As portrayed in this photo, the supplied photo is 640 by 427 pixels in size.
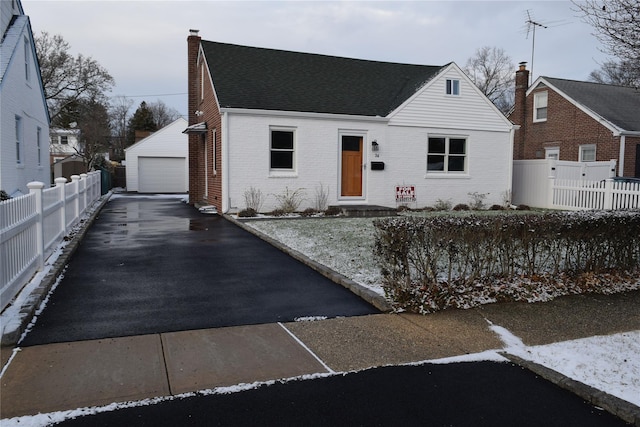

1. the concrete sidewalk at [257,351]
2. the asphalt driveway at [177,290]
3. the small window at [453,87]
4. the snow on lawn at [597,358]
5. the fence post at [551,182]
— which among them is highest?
the small window at [453,87]

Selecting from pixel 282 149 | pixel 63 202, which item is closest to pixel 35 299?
pixel 63 202

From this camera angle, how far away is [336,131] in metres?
17.3

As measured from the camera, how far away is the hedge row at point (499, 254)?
6129mm

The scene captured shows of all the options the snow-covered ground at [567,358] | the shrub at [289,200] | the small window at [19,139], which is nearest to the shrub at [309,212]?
the shrub at [289,200]

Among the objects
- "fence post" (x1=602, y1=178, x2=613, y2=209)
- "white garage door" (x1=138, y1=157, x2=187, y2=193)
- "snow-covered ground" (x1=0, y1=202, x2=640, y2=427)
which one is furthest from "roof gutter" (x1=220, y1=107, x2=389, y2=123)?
"white garage door" (x1=138, y1=157, x2=187, y2=193)

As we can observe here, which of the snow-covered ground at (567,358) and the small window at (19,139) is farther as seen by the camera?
the small window at (19,139)

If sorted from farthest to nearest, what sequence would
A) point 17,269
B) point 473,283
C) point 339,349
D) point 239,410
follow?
point 473,283 → point 17,269 → point 339,349 → point 239,410

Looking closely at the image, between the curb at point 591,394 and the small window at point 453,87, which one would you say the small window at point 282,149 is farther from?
the curb at point 591,394

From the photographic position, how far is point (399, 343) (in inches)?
198

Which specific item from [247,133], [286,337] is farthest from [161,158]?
[286,337]

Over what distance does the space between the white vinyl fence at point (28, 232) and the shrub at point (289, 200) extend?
7.52m

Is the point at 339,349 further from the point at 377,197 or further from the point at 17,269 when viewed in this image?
the point at 377,197

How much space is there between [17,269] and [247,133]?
10.6 meters

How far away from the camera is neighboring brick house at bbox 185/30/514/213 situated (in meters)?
16.4
